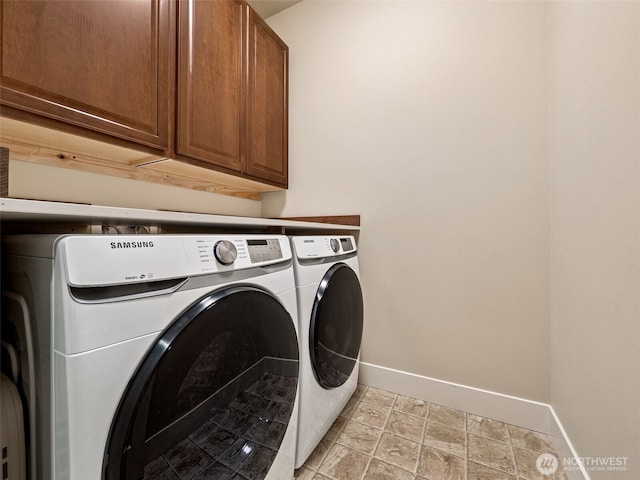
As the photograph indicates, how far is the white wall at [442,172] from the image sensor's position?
1211 millimetres

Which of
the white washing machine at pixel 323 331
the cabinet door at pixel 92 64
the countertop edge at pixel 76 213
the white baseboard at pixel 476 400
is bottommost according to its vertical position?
the white baseboard at pixel 476 400

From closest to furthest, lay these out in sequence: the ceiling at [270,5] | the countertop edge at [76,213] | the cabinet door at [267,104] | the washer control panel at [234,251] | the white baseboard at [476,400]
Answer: the countertop edge at [76,213], the washer control panel at [234,251], the white baseboard at [476,400], the cabinet door at [267,104], the ceiling at [270,5]

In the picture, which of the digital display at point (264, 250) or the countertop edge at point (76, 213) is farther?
the digital display at point (264, 250)

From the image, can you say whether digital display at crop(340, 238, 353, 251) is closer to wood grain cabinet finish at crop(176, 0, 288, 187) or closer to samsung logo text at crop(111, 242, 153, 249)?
wood grain cabinet finish at crop(176, 0, 288, 187)

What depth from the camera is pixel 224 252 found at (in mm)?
624

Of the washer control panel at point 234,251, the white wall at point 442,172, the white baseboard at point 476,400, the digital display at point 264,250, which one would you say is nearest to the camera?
the washer control panel at point 234,251

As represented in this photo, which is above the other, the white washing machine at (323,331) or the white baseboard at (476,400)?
the white washing machine at (323,331)

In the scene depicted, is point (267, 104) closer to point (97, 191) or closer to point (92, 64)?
point (92, 64)

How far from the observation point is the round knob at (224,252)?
0.61 metres

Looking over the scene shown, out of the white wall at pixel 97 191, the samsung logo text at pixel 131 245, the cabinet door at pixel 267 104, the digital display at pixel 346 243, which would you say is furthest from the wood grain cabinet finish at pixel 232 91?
the samsung logo text at pixel 131 245

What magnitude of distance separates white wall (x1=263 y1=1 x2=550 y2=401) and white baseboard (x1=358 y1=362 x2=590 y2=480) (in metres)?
0.04

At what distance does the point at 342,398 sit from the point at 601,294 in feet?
3.22

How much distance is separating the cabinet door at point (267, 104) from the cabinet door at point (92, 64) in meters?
0.50

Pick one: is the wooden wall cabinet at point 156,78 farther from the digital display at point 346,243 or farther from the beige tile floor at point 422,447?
the beige tile floor at point 422,447
